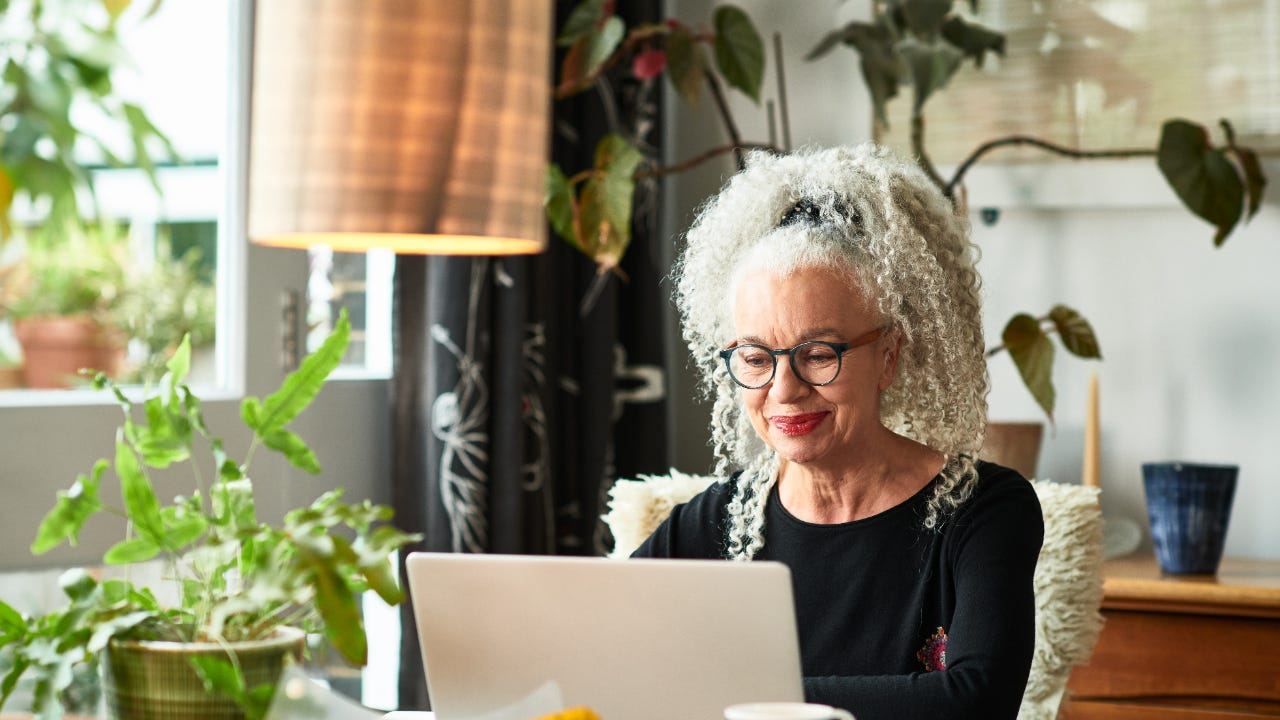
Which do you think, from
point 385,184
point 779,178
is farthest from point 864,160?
point 385,184

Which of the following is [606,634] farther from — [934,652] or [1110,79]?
[1110,79]

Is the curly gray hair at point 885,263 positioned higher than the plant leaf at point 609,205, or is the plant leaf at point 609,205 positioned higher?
the plant leaf at point 609,205

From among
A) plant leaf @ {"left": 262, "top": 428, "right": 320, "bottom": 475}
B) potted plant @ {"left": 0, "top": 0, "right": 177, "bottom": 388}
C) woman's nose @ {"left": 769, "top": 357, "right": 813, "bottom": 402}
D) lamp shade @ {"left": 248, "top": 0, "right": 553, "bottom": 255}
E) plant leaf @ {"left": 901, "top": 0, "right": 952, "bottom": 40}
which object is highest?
plant leaf @ {"left": 901, "top": 0, "right": 952, "bottom": 40}

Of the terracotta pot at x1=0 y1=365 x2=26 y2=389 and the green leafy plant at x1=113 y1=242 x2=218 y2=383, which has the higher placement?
the green leafy plant at x1=113 y1=242 x2=218 y2=383

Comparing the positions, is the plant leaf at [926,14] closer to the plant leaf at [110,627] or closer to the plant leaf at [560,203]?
the plant leaf at [560,203]

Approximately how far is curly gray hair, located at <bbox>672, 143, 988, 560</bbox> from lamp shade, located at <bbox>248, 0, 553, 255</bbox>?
1.56ft

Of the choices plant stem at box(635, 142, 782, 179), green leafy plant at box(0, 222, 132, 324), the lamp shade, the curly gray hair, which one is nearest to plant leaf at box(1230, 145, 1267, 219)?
plant stem at box(635, 142, 782, 179)

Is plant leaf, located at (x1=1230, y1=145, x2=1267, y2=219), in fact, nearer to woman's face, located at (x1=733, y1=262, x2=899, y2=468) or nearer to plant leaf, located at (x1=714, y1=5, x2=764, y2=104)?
plant leaf, located at (x1=714, y1=5, x2=764, y2=104)

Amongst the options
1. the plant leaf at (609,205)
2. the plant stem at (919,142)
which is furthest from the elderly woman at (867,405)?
the plant stem at (919,142)

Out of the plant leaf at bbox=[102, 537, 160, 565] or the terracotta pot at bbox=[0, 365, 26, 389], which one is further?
the terracotta pot at bbox=[0, 365, 26, 389]

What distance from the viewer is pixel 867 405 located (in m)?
1.54

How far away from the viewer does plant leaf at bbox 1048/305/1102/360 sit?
2426 mm

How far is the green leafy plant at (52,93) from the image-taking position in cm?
50

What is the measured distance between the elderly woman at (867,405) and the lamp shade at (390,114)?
461 mm
